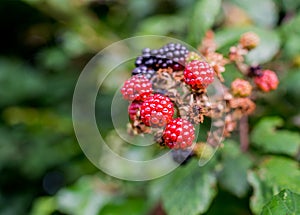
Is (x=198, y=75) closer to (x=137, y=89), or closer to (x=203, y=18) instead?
(x=137, y=89)

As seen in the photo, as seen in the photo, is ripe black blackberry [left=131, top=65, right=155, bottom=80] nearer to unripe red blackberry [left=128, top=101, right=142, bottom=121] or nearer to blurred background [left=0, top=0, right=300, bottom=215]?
unripe red blackberry [left=128, top=101, right=142, bottom=121]

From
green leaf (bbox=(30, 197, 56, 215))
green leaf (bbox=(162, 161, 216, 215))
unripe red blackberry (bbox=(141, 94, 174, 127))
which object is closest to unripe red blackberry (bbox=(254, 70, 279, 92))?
green leaf (bbox=(162, 161, 216, 215))

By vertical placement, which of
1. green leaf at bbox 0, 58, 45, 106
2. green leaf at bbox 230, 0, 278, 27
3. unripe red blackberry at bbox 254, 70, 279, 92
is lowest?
green leaf at bbox 0, 58, 45, 106

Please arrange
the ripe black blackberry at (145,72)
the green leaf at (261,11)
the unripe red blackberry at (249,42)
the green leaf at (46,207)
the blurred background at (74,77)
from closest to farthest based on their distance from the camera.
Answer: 1. the ripe black blackberry at (145,72)
2. the unripe red blackberry at (249,42)
3. the blurred background at (74,77)
4. the green leaf at (261,11)
5. the green leaf at (46,207)

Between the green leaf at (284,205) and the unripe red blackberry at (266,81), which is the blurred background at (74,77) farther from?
the green leaf at (284,205)

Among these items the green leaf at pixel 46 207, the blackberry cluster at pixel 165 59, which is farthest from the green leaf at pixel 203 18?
the green leaf at pixel 46 207

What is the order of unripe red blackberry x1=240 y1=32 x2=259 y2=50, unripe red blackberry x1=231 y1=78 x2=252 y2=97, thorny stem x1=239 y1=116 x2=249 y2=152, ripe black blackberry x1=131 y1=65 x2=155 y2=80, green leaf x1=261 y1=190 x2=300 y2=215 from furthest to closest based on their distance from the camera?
thorny stem x1=239 y1=116 x2=249 y2=152 → unripe red blackberry x1=240 y1=32 x2=259 y2=50 → unripe red blackberry x1=231 y1=78 x2=252 y2=97 → ripe black blackberry x1=131 y1=65 x2=155 y2=80 → green leaf x1=261 y1=190 x2=300 y2=215
